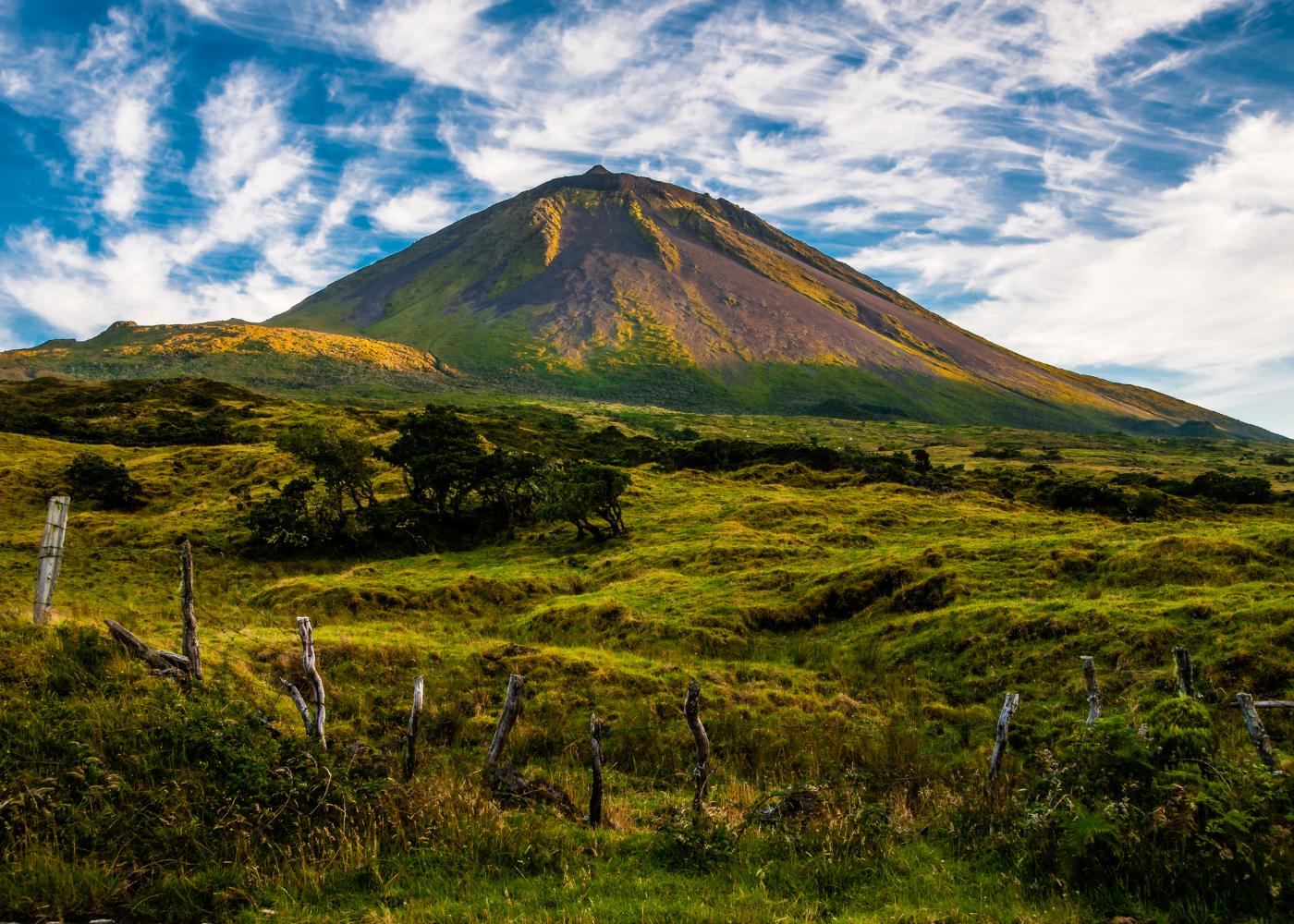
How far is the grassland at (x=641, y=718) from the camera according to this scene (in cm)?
724

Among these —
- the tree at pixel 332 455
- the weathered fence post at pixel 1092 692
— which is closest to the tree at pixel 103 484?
the tree at pixel 332 455

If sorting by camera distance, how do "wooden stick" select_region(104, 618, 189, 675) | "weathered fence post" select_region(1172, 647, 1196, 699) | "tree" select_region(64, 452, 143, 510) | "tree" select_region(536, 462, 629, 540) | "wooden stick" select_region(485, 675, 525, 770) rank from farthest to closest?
"tree" select_region(64, 452, 143, 510) → "tree" select_region(536, 462, 629, 540) → "wooden stick" select_region(104, 618, 189, 675) → "wooden stick" select_region(485, 675, 525, 770) → "weathered fence post" select_region(1172, 647, 1196, 699)

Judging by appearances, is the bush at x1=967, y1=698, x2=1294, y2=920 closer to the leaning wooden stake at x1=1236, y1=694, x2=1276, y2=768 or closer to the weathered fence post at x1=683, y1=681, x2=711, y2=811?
the leaning wooden stake at x1=1236, y1=694, x2=1276, y2=768

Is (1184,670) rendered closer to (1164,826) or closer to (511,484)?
(1164,826)

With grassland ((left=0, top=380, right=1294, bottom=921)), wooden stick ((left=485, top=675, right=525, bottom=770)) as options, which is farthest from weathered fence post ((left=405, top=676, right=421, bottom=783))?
wooden stick ((left=485, top=675, right=525, bottom=770))

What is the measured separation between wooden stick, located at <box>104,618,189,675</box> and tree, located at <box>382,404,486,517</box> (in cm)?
4213

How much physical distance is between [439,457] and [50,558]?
4264 cm

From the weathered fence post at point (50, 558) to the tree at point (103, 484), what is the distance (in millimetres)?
50441

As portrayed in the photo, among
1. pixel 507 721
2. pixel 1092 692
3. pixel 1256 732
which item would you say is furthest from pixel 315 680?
pixel 1256 732

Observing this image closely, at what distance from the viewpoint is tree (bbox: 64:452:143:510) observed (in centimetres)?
5169

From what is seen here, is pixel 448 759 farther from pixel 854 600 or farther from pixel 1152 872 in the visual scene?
pixel 854 600

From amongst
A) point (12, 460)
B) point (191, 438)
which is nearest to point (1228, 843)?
point (12, 460)

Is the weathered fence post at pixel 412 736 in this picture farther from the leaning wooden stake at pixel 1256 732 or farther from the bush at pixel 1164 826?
the leaning wooden stake at pixel 1256 732

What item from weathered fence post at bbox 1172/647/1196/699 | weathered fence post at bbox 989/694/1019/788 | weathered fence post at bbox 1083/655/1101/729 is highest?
weathered fence post at bbox 1172/647/1196/699
